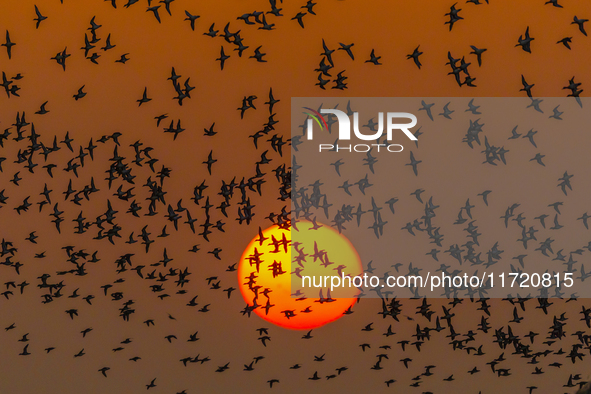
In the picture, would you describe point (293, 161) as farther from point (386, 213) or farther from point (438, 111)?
point (438, 111)

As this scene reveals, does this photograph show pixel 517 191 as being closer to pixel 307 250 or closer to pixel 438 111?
pixel 438 111

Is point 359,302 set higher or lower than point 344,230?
lower

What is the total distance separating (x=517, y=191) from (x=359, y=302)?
25.4 ft

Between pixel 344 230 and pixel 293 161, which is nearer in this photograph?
pixel 293 161

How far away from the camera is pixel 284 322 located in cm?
2169

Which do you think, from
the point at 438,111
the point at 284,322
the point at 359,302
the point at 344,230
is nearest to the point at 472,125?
the point at 438,111

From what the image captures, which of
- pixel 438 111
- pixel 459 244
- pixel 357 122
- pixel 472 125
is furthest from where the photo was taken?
pixel 357 122

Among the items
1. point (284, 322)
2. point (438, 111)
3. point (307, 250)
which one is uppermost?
point (438, 111)

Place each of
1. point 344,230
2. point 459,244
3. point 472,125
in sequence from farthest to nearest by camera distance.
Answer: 1. point 344,230
2. point 459,244
3. point 472,125

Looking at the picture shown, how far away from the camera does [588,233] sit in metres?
21.7

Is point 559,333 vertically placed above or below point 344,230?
below

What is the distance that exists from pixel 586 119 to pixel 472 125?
8.83 meters

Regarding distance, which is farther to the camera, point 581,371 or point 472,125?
point 581,371

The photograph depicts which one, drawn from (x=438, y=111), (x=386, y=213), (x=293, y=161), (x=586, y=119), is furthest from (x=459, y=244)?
(x=586, y=119)
